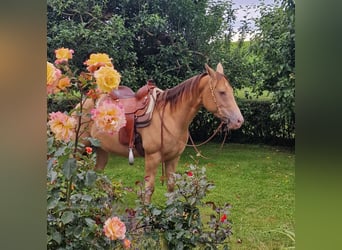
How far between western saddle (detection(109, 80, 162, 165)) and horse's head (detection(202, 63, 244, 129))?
193 millimetres

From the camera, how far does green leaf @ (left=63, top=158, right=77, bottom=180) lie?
129 cm

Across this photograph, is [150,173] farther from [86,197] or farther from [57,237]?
[57,237]

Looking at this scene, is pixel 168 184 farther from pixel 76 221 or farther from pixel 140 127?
pixel 76 221

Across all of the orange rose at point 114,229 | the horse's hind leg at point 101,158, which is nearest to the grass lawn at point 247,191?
the horse's hind leg at point 101,158

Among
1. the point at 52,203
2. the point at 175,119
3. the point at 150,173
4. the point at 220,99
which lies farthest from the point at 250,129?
the point at 52,203

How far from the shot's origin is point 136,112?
162 cm

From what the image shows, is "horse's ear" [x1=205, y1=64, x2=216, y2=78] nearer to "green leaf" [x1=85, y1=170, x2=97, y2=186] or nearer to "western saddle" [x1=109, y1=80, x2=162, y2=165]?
"western saddle" [x1=109, y1=80, x2=162, y2=165]

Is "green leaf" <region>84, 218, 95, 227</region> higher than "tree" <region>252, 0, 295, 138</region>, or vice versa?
"tree" <region>252, 0, 295, 138</region>

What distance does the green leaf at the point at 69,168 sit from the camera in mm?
1292

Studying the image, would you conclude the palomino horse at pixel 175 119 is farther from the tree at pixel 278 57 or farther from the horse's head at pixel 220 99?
the tree at pixel 278 57

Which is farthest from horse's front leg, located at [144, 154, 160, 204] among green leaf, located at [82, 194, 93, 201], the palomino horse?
green leaf, located at [82, 194, 93, 201]

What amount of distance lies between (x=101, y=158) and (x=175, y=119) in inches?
12.3

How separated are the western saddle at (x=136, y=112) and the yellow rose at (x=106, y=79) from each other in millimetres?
166

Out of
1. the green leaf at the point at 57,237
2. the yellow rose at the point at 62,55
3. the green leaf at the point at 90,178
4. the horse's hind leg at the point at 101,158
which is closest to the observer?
the green leaf at the point at 57,237
